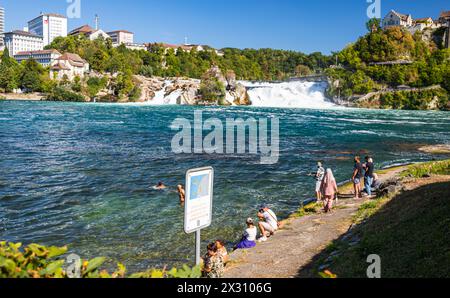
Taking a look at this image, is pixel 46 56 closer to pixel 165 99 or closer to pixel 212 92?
pixel 165 99

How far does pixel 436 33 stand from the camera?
13725 cm

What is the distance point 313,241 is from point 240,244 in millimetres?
2182

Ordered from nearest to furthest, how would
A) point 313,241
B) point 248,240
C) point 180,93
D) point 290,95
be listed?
point 313,241 < point 248,240 < point 290,95 < point 180,93

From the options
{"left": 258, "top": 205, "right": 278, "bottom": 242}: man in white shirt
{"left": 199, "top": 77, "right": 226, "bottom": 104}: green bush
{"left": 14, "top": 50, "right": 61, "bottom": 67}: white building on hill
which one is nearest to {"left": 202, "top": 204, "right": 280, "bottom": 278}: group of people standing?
{"left": 258, "top": 205, "right": 278, "bottom": 242}: man in white shirt

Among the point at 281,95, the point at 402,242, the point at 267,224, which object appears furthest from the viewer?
the point at 281,95

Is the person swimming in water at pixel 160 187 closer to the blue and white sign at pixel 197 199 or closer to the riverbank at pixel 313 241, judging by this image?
the riverbank at pixel 313 241

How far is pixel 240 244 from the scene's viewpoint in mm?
11742

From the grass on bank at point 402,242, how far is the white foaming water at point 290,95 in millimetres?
99975

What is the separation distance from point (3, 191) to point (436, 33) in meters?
153

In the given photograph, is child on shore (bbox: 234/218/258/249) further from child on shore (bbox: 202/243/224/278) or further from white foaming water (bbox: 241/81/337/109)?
white foaming water (bbox: 241/81/337/109)

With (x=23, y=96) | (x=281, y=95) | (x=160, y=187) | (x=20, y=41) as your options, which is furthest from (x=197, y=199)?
(x=20, y=41)

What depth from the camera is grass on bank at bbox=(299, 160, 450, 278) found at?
6.64 metres

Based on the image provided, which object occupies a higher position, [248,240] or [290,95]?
[290,95]
